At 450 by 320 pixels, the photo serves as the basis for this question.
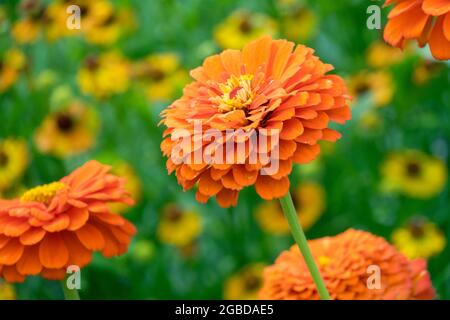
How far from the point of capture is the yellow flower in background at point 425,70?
1.56 m

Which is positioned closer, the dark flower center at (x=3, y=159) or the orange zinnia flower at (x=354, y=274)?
the orange zinnia flower at (x=354, y=274)

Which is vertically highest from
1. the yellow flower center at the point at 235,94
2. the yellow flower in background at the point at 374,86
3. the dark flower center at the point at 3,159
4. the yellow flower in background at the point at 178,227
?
the yellow flower in background at the point at 374,86

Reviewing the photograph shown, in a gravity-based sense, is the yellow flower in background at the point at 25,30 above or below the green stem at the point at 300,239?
above

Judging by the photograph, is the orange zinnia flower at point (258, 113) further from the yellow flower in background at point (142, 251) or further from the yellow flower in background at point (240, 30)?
the yellow flower in background at point (240, 30)

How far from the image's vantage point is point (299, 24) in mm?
1758

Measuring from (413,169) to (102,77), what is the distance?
22.9 inches

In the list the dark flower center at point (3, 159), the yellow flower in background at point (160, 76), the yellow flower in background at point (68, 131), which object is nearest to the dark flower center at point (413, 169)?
the yellow flower in background at point (160, 76)

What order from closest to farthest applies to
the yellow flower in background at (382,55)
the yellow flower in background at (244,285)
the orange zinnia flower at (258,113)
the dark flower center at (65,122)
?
the orange zinnia flower at (258,113), the yellow flower in background at (244,285), the dark flower center at (65,122), the yellow flower in background at (382,55)

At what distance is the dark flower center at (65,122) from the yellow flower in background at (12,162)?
0.10 metres

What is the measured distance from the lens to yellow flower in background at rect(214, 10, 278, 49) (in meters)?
1.69

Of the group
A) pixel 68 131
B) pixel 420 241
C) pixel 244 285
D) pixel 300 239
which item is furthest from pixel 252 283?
pixel 300 239

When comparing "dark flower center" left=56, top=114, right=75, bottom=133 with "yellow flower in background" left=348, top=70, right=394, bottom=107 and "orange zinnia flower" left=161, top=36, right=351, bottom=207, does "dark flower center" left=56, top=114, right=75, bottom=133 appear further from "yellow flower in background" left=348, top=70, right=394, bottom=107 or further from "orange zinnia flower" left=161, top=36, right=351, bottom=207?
"orange zinnia flower" left=161, top=36, right=351, bottom=207

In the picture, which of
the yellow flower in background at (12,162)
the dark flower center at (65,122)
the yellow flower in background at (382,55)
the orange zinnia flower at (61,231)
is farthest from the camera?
the yellow flower in background at (382,55)

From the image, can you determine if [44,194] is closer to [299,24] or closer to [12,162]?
[12,162]
